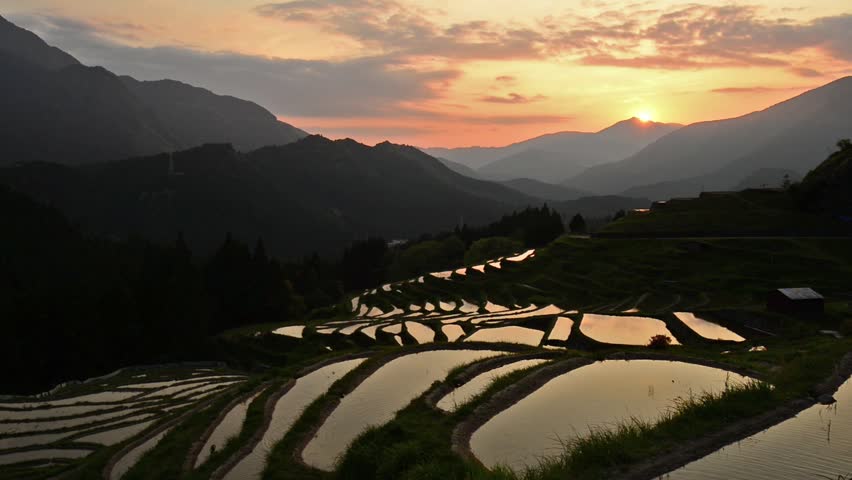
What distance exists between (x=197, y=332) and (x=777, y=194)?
85.2 metres

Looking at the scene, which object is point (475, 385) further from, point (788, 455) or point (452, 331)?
point (452, 331)

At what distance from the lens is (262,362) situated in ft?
169

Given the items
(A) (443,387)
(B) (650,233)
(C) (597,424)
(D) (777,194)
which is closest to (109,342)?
(A) (443,387)

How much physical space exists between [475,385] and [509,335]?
14.6 m

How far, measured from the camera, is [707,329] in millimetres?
36062

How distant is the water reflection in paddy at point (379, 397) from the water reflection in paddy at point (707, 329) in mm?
14884

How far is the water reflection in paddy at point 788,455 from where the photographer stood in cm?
1067

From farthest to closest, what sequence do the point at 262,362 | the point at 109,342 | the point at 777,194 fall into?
the point at 777,194 < the point at 109,342 < the point at 262,362

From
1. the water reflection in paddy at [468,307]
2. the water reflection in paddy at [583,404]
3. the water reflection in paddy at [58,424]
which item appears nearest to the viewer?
the water reflection in paddy at [583,404]

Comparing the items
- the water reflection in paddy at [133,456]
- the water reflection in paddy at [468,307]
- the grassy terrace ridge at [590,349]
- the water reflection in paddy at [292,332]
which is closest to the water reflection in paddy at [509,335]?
the grassy terrace ridge at [590,349]

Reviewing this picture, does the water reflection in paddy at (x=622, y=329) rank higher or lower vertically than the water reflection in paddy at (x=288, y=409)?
lower

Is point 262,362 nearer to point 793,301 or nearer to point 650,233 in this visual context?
point 793,301

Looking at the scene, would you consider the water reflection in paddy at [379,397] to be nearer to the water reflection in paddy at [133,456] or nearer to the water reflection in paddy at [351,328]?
the water reflection in paddy at [133,456]

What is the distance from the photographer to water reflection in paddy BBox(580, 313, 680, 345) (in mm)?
32812
